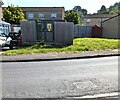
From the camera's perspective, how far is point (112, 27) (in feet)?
123

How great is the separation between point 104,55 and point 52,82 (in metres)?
8.36

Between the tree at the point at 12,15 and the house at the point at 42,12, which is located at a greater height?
the house at the point at 42,12

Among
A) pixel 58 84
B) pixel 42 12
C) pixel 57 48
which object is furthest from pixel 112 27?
pixel 58 84

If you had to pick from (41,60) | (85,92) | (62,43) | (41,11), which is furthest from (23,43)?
(41,11)

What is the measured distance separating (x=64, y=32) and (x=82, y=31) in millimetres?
17275

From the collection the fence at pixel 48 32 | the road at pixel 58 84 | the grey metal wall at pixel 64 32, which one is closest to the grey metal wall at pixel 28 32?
the fence at pixel 48 32

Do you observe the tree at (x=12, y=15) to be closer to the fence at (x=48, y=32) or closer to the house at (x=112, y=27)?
the house at (x=112, y=27)

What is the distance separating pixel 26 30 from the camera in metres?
22.1

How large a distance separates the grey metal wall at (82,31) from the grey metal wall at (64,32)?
16474 millimetres

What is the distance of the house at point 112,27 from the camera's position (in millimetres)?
36344

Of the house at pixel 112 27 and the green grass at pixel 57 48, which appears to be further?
the house at pixel 112 27

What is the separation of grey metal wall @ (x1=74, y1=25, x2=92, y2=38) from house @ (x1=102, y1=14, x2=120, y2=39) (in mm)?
2386

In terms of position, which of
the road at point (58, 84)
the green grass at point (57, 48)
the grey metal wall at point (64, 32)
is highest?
the grey metal wall at point (64, 32)

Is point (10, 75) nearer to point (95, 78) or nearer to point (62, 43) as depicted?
point (95, 78)
